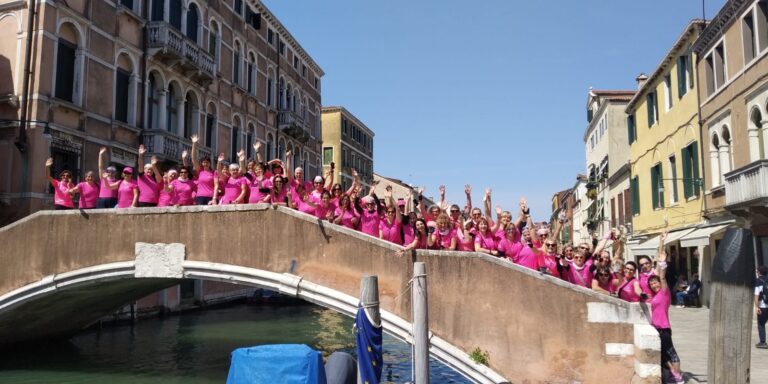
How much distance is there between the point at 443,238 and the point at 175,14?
1446 cm

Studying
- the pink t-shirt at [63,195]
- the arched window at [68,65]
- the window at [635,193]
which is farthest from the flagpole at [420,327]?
the window at [635,193]

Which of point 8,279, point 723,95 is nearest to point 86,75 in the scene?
point 8,279

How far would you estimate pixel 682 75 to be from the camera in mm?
18812

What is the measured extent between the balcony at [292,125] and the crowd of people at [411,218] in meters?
17.9

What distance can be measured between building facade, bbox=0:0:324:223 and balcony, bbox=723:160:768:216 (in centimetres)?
1497

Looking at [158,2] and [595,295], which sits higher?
[158,2]

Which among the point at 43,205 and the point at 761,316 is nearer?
the point at 761,316

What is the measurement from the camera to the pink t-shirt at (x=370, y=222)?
351 inches

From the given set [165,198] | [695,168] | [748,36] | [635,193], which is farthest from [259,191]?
[635,193]

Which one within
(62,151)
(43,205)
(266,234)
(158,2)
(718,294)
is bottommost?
(718,294)

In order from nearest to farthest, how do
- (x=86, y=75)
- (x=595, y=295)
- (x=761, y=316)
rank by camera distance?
1. (x=595, y=295)
2. (x=761, y=316)
3. (x=86, y=75)

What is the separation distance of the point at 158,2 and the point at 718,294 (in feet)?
60.2

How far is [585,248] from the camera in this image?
323 inches

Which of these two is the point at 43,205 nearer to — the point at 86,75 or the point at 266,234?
the point at 86,75
